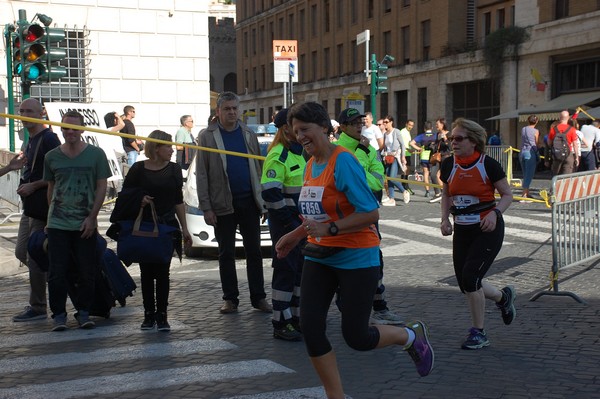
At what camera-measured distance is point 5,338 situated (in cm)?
675

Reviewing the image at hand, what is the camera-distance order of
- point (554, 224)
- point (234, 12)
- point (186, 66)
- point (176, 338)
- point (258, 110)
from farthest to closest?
point (234, 12), point (258, 110), point (186, 66), point (554, 224), point (176, 338)

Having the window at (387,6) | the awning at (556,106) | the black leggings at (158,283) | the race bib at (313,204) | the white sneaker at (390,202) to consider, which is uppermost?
the window at (387,6)

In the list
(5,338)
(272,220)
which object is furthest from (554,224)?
(5,338)

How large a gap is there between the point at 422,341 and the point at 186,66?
16470 mm

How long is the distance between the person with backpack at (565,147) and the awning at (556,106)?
16307 mm

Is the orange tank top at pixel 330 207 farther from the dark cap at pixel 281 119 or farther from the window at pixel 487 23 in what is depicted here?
the window at pixel 487 23

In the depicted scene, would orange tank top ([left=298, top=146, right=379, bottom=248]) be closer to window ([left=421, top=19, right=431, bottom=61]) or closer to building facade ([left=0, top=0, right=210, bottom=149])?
building facade ([left=0, top=0, right=210, bottom=149])

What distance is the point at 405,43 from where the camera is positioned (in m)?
48.5

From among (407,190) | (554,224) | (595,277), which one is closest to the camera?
(554,224)

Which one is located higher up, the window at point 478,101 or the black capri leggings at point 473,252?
the window at point 478,101

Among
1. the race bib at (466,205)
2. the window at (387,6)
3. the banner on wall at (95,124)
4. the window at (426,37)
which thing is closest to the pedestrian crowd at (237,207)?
the race bib at (466,205)

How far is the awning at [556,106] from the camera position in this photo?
1314 inches

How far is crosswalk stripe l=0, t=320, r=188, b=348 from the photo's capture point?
21.6ft

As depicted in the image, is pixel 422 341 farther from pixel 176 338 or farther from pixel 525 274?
pixel 525 274
